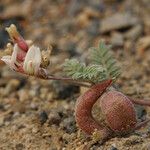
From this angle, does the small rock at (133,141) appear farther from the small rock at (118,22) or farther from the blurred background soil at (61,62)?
the small rock at (118,22)

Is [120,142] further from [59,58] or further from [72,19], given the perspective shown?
[72,19]

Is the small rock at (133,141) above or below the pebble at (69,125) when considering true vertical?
above

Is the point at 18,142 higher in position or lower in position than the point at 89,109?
lower

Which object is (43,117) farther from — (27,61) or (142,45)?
(142,45)

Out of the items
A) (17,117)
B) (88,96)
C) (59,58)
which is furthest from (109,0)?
(88,96)

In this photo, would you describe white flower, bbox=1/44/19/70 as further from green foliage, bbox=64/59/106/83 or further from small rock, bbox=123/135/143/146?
small rock, bbox=123/135/143/146

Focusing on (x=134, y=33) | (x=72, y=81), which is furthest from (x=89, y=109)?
(x=134, y=33)

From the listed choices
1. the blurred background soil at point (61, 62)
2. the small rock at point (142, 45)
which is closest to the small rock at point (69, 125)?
the blurred background soil at point (61, 62)

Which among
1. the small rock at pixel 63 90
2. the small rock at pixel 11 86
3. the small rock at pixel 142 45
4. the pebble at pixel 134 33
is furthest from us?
the pebble at pixel 134 33
